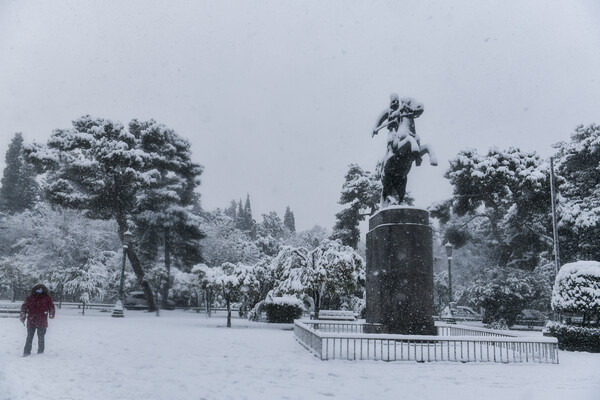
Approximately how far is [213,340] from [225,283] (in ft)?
20.3

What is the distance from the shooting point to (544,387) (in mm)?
8203

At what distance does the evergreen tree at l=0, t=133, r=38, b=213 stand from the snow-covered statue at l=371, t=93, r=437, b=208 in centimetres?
5380

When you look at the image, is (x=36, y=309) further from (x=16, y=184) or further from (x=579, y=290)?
(x=16, y=184)

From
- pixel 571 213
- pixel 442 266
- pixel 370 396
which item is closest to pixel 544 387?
pixel 370 396

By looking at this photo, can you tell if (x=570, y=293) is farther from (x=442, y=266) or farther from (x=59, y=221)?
(x=442, y=266)

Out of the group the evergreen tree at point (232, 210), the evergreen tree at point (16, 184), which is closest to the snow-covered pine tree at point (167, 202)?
the evergreen tree at point (16, 184)

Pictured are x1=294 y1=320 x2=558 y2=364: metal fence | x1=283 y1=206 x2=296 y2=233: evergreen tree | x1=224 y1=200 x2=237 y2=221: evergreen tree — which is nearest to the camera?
x1=294 y1=320 x2=558 y2=364: metal fence

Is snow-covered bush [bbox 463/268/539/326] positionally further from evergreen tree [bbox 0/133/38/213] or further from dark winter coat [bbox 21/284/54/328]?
evergreen tree [bbox 0/133/38/213]

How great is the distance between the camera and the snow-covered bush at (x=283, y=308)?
84.2 ft

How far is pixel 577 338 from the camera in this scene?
1647 centimetres

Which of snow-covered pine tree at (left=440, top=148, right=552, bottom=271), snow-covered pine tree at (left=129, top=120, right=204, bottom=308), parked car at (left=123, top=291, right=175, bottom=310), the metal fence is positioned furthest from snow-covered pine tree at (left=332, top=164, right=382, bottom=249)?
the metal fence

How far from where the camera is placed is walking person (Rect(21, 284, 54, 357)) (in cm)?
1008

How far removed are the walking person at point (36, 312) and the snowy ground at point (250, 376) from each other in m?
0.39

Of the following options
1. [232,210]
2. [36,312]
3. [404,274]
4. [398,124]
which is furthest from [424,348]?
[232,210]
